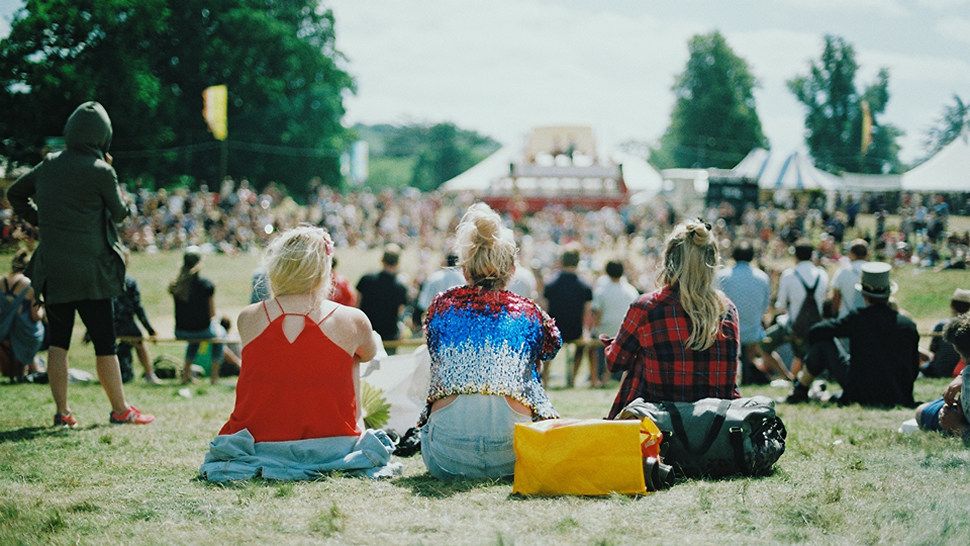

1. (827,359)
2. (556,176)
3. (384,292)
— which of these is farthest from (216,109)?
(556,176)

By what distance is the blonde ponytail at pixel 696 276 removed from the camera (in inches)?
185

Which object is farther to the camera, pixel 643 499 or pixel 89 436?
pixel 89 436

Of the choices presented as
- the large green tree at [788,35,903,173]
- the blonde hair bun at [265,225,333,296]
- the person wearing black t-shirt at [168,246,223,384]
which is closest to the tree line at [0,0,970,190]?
the person wearing black t-shirt at [168,246,223,384]

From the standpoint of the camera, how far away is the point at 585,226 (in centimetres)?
3133

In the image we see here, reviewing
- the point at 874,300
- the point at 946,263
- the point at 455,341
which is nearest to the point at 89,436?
the point at 455,341

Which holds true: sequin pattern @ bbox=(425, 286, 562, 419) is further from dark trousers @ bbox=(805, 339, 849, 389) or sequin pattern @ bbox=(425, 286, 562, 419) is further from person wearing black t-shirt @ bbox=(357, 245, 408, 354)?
person wearing black t-shirt @ bbox=(357, 245, 408, 354)

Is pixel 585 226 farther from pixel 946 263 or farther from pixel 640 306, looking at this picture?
pixel 640 306

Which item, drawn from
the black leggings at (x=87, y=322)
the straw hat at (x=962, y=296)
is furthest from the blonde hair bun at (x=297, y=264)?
the straw hat at (x=962, y=296)

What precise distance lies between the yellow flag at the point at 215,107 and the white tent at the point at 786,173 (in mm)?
22108

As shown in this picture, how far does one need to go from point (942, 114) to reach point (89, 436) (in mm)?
14311

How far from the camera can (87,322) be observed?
5.75 meters

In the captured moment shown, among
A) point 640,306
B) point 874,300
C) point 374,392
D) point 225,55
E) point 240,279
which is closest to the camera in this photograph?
point 640,306

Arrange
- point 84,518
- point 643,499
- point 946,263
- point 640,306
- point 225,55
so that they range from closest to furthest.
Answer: point 84,518 < point 643,499 < point 640,306 < point 946,263 < point 225,55

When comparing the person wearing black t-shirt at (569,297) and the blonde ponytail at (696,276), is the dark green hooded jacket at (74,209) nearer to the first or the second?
the blonde ponytail at (696,276)
